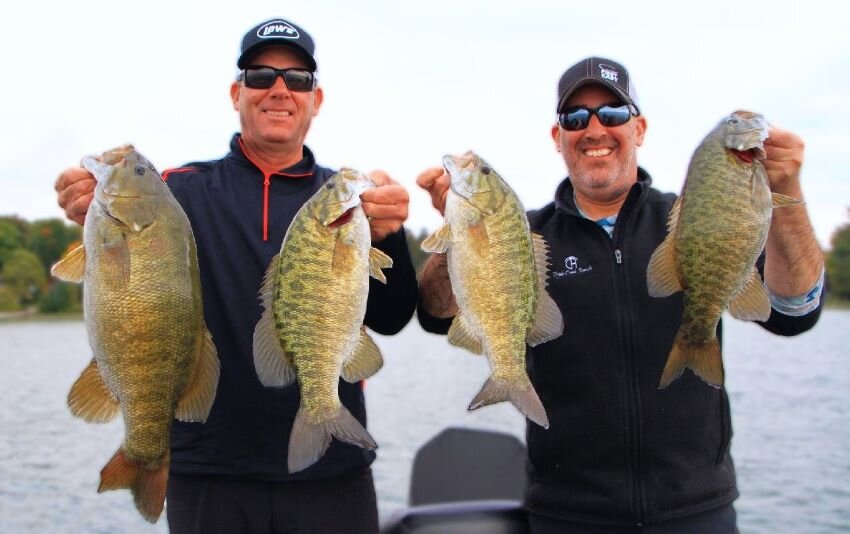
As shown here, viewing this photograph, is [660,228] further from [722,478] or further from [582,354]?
[722,478]

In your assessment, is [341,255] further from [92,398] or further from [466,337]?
[92,398]

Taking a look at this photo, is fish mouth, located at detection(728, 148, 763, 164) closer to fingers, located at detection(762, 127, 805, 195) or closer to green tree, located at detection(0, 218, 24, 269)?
fingers, located at detection(762, 127, 805, 195)

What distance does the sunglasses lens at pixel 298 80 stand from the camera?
392 cm

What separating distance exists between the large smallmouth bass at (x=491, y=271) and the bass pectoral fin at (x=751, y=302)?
82 centimetres

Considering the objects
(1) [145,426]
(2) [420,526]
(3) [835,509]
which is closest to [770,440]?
(3) [835,509]

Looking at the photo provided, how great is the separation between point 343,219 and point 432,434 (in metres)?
14.6

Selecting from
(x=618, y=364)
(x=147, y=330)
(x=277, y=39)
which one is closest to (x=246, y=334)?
(x=147, y=330)

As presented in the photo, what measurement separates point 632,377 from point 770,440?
14781mm

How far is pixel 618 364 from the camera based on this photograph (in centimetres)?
385

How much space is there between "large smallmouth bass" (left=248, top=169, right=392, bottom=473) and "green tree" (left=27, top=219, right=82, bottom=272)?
63.8 m

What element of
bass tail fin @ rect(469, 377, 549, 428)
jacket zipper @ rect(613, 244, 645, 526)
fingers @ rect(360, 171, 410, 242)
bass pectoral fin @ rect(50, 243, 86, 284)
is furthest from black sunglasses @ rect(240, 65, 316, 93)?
jacket zipper @ rect(613, 244, 645, 526)

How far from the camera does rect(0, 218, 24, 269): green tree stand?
63.1 m

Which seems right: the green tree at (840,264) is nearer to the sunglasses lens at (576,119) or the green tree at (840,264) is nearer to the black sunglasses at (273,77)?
the sunglasses lens at (576,119)

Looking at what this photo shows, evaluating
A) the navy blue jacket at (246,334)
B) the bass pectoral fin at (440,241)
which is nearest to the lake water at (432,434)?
the navy blue jacket at (246,334)
